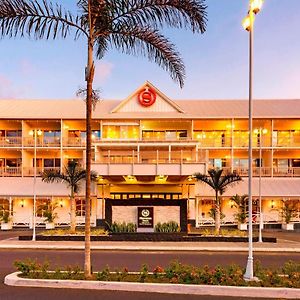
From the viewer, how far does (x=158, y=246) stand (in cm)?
2169

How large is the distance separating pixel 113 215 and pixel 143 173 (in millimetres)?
6841

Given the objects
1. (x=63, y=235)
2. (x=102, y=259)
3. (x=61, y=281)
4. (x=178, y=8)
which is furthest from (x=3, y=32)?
(x=63, y=235)

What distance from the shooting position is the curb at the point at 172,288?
32.2ft

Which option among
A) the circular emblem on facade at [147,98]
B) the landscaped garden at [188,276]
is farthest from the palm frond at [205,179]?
the landscaped garden at [188,276]

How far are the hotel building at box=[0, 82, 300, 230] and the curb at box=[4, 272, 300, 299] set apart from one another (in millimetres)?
21471

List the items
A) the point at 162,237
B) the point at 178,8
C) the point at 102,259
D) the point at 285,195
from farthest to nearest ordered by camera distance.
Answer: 1. the point at 285,195
2. the point at 162,237
3. the point at 102,259
4. the point at 178,8

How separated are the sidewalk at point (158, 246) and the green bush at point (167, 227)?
203 cm

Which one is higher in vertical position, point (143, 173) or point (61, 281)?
point (143, 173)

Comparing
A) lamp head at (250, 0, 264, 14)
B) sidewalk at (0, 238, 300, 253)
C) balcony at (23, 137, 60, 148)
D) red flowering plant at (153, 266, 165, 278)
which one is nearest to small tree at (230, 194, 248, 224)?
sidewalk at (0, 238, 300, 253)

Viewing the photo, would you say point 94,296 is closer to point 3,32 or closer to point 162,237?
point 3,32

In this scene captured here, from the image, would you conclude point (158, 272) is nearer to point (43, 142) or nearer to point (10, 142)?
point (43, 142)

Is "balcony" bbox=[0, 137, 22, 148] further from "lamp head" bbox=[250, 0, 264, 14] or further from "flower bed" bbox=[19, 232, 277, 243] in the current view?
"lamp head" bbox=[250, 0, 264, 14]

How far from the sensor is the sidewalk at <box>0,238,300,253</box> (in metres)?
21.0

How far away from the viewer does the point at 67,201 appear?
121 feet
